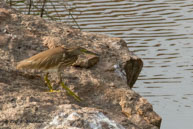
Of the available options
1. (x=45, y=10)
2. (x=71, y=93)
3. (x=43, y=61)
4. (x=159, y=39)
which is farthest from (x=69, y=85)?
(x=159, y=39)

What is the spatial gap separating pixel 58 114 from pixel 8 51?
53.6 inches

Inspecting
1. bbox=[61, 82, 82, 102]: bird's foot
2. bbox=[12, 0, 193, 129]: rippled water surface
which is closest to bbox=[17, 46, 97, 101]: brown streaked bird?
bbox=[61, 82, 82, 102]: bird's foot

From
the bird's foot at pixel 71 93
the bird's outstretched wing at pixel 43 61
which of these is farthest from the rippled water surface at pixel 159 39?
the bird's outstretched wing at pixel 43 61

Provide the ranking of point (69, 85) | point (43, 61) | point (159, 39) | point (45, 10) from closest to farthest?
point (43, 61) < point (69, 85) < point (45, 10) < point (159, 39)

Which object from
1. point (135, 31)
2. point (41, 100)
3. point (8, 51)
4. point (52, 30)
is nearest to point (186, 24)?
point (135, 31)

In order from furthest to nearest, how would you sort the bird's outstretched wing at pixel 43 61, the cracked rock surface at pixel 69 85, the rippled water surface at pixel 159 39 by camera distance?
the rippled water surface at pixel 159 39, the bird's outstretched wing at pixel 43 61, the cracked rock surface at pixel 69 85

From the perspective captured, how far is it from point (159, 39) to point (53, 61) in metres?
5.24

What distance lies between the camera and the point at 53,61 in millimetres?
5008

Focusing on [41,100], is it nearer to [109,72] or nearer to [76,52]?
[76,52]

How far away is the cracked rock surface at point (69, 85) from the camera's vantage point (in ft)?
13.9

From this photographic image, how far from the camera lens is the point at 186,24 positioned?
35.1 ft

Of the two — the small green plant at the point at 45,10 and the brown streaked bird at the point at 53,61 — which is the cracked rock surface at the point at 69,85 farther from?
the small green plant at the point at 45,10

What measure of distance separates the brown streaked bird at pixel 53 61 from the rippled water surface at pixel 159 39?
2163mm

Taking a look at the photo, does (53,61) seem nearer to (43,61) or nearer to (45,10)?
(43,61)
